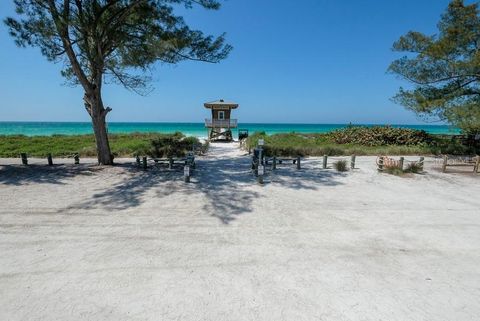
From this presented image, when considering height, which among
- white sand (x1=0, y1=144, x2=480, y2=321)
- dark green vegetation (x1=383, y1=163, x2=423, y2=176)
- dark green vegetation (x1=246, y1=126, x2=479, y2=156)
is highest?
dark green vegetation (x1=246, y1=126, x2=479, y2=156)

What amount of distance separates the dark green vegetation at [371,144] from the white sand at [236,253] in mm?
8785

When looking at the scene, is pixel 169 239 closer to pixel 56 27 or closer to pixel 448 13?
pixel 56 27

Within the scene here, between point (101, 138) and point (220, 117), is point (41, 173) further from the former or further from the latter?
point (220, 117)

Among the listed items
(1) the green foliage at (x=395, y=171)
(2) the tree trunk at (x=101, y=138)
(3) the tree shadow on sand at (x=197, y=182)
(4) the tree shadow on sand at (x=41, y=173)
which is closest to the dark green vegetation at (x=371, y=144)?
(1) the green foliage at (x=395, y=171)

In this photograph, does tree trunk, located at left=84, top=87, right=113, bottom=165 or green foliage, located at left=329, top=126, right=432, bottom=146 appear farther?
green foliage, located at left=329, top=126, right=432, bottom=146

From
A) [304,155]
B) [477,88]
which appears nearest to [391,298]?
[304,155]

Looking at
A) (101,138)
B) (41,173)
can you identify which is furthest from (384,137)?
(41,173)

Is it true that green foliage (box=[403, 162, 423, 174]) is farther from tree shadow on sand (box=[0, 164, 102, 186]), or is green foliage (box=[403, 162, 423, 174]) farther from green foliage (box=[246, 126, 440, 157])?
tree shadow on sand (box=[0, 164, 102, 186])

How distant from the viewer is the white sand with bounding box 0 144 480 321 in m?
3.32

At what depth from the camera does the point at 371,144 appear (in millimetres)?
22250

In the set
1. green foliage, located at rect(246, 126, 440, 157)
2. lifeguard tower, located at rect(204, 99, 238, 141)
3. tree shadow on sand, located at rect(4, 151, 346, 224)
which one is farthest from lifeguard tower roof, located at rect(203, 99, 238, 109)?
tree shadow on sand, located at rect(4, 151, 346, 224)

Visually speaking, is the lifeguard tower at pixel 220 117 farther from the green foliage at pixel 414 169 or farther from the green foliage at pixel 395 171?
the green foliage at pixel 414 169

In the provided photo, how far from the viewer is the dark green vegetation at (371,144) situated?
17484 mm

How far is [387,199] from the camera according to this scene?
7961 millimetres
